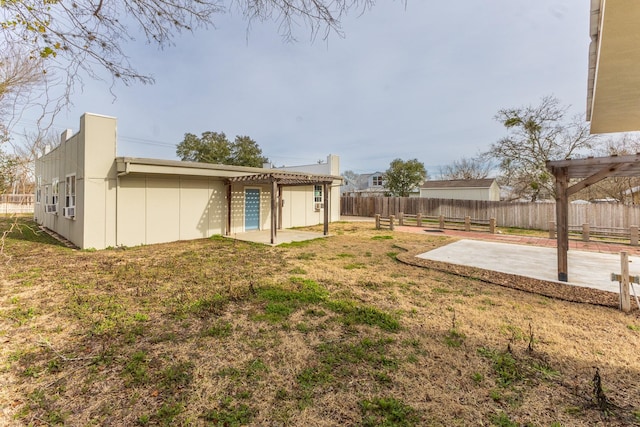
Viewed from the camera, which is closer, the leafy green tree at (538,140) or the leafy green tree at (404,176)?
the leafy green tree at (538,140)

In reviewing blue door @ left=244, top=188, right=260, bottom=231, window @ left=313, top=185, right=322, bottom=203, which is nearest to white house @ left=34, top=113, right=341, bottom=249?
blue door @ left=244, top=188, right=260, bottom=231

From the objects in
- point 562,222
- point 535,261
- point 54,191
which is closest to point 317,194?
point 535,261

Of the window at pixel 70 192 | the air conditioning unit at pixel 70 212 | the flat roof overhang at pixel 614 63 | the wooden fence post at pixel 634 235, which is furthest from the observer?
the window at pixel 70 192

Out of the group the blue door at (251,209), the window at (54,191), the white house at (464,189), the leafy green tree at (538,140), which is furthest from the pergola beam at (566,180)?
the white house at (464,189)

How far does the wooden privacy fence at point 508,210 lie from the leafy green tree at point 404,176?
205 inches

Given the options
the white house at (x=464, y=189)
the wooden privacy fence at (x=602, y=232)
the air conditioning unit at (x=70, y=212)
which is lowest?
the wooden privacy fence at (x=602, y=232)

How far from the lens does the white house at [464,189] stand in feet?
80.5

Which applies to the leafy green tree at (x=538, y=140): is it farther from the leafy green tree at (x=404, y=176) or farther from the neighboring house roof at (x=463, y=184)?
the leafy green tree at (x=404, y=176)

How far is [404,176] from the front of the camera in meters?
26.0

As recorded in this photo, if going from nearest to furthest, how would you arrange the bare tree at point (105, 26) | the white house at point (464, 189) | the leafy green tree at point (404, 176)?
the bare tree at point (105, 26), the white house at point (464, 189), the leafy green tree at point (404, 176)

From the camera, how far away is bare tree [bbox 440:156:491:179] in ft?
112

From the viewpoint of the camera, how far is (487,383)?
94.4 inches

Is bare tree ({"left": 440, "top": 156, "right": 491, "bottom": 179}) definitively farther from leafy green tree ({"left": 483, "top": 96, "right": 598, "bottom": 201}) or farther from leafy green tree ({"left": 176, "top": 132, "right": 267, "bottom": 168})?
leafy green tree ({"left": 176, "top": 132, "right": 267, "bottom": 168})

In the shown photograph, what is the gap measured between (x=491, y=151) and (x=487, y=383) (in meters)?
→ 20.5
